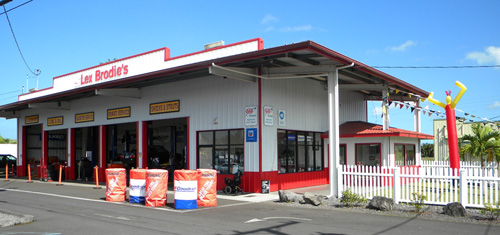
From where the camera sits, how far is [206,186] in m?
13.1

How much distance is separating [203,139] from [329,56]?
23.9 ft

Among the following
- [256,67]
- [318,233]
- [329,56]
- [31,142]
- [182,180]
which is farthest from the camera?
[31,142]

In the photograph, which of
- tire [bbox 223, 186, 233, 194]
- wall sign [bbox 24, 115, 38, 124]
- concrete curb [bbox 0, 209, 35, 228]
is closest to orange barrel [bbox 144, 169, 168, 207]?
concrete curb [bbox 0, 209, 35, 228]

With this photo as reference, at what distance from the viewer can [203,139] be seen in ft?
63.2

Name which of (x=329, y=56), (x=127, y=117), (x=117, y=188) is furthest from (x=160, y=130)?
(x=329, y=56)

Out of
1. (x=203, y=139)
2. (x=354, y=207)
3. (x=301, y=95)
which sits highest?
(x=301, y=95)

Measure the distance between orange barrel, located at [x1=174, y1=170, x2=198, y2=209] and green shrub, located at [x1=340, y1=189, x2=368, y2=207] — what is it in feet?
15.1

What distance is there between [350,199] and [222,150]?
22.2 ft

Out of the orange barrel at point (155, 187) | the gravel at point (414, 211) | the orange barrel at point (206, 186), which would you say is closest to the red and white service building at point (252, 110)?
the gravel at point (414, 211)

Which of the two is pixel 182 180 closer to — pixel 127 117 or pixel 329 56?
pixel 329 56

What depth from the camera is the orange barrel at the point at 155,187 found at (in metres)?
13.1

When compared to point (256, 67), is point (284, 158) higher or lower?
lower

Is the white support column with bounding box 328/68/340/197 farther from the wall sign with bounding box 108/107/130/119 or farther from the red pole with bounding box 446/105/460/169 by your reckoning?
the wall sign with bounding box 108/107/130/119

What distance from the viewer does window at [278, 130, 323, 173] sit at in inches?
727
